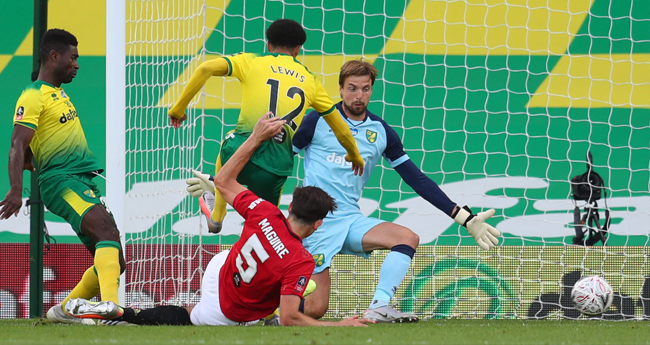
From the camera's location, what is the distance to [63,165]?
4.75 metres

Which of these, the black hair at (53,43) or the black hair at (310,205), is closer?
the black hair at (310,205)

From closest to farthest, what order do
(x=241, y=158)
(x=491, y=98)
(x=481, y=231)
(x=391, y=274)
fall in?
(x=241, y=158) < (x=391, y=274) < (x=481, y=231) < (x=491, y=98)

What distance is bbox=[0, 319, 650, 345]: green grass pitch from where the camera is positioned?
3.65 metres

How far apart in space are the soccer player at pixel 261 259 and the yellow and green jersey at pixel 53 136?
94cm

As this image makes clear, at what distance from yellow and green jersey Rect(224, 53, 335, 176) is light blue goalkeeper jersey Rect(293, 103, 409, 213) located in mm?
796

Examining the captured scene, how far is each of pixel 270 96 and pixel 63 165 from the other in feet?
4.59

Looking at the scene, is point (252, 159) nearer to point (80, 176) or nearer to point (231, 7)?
point (80, 176)

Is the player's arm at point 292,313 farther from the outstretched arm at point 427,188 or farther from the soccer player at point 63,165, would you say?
the outstretched arm at point 427,188

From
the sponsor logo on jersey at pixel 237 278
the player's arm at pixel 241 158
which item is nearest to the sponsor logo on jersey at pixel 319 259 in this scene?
the sponsor logo on jersey at pixel 237 278

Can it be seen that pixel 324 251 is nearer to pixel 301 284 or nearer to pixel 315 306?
pixel 315 306

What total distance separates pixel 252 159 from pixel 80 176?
1.15 meters

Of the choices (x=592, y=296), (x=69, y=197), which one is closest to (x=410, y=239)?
(x=592, y=296)

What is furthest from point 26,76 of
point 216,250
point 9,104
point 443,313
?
point 443,313

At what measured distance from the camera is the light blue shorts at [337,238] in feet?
17.3
